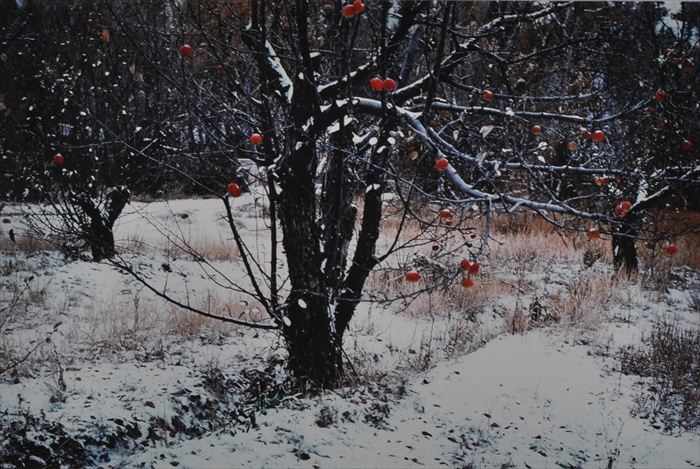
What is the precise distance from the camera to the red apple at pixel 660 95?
6.70ft

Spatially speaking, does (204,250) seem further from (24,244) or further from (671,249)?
(671,249)

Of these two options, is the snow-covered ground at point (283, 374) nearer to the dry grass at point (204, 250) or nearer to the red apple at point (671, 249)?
the dry grass at point (204, 250)

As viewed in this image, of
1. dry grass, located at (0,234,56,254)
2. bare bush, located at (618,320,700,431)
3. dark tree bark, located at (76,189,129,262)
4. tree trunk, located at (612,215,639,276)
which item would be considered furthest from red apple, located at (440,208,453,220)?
dry grass, located at (0,234,56,254)

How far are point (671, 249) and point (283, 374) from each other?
166 centimetres

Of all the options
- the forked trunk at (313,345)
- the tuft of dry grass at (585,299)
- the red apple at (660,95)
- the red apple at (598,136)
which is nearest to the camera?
the red apple at (598,136)

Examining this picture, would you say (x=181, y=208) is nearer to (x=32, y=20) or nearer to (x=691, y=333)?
(x=32, y=20)

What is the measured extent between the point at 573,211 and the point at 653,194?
2.20ft

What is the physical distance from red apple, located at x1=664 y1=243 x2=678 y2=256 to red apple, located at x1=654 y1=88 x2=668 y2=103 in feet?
1.85

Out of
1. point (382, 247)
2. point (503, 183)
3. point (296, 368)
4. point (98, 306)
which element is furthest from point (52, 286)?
point (503, 183)

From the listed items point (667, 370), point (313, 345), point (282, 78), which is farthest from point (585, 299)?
point (282, 78)

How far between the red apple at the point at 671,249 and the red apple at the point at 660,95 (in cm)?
56

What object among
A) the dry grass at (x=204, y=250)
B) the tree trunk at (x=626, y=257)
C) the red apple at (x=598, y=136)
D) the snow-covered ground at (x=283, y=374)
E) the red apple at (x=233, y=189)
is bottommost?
the snow-covered ground at (x=283, y=374)

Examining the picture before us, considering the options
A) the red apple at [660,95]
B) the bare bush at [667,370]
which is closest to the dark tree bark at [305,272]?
the bare bush at [667,370]

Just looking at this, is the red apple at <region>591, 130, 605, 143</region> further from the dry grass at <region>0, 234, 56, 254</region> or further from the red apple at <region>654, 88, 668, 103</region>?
the dry grass at <region>0, 234, 56, 254</region>
